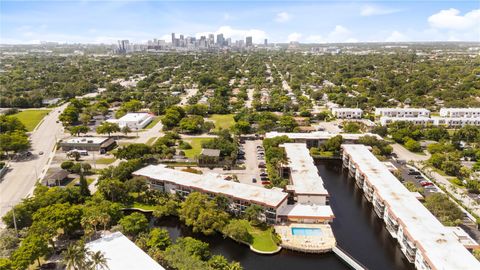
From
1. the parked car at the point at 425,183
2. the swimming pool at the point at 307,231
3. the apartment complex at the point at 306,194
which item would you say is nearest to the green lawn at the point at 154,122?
the apartment complex at the point at 306,194

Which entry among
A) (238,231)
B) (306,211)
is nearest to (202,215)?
(238,231)

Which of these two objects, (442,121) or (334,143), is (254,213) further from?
(442,121)

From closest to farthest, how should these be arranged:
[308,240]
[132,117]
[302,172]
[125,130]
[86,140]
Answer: [308,240], [302,172], [86,140], [125,130], [132,117]

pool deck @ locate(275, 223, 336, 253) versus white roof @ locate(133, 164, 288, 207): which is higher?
white roof @ locate(133, 164, 288, 207)

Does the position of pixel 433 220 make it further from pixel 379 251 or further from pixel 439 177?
pixel 439 177

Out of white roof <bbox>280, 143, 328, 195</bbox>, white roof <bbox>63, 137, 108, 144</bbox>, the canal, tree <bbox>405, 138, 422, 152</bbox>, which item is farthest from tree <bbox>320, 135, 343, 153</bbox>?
white roof <bbox>63, 137, 108, 144</bbox>

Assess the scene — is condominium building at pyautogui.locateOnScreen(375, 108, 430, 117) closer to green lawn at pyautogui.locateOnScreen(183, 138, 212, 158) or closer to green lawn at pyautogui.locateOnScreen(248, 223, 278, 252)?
green lawn at pyautogui.locateOnScreen(183, 138, 212, 158)

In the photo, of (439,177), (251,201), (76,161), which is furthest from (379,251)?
(76,161)
